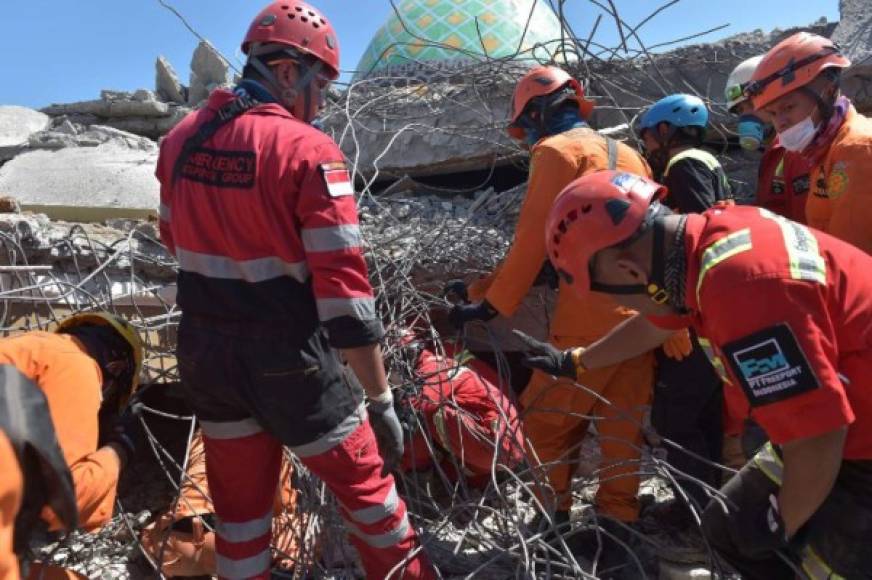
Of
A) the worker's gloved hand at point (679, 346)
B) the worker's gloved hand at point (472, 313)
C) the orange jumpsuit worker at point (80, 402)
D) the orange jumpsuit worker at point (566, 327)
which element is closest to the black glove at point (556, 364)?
the orange jumpsuit worker at point (566, 327)

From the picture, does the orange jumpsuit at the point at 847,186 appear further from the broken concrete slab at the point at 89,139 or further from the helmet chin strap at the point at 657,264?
the broken concrete slab at the point at 89,139

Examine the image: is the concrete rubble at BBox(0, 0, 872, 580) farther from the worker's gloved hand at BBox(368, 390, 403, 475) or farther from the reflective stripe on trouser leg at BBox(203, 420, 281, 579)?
the reflective stripe on trouser leg at BBox(203, 420, 281, 579)

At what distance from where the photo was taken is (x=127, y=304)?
3896 mm

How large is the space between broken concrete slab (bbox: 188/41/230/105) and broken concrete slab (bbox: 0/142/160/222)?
3287 mm

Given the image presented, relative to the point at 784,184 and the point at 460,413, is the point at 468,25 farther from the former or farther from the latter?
the point at 460,413

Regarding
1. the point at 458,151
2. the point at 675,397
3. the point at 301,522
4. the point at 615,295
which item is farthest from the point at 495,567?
the point at 458,151

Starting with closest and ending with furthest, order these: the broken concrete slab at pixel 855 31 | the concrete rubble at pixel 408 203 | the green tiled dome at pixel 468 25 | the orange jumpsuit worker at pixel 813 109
Result: the orange jumpsuit worker at pixel 813 109, the concrete rubble at pixel 408 203, the broken concrete slab at pixel 855 31, the green tiled dome at pixel 468 25

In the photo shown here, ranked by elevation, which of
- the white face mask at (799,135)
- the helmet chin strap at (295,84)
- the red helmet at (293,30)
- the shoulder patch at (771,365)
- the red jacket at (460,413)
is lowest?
the red jacket at (460,413)

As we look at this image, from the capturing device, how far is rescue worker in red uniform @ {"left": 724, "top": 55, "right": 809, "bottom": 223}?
325cm

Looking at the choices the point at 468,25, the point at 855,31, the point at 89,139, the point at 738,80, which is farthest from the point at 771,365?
the point at 468,25

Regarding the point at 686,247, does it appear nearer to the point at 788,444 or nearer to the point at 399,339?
the point at 788,444

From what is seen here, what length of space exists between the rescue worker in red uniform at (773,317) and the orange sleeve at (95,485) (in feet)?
5.11

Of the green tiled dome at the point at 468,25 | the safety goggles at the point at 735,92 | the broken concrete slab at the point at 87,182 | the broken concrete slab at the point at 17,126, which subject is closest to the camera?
the safety goggles at the point at 735,92

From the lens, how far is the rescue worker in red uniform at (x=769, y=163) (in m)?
3.25
